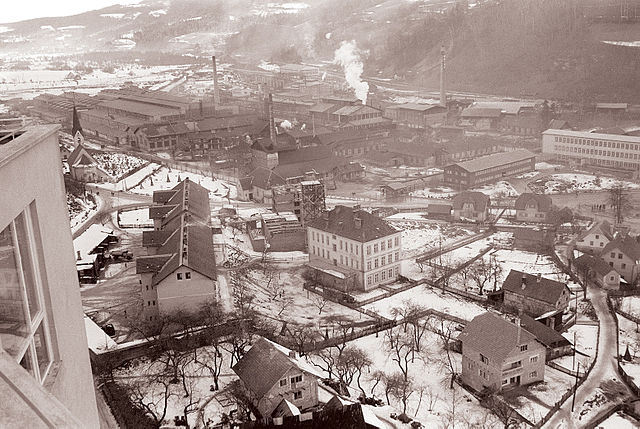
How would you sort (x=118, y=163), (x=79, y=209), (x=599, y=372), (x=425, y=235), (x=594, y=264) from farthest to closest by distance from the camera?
1. (x=118, y=163)
2. (x=79, y=209)
3. (x=425, y=235)
4. (x=594, y=264)
5. (x=599, y=372)

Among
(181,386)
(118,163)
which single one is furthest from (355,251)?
(118,163)

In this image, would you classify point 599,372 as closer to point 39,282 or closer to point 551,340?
point 551,340

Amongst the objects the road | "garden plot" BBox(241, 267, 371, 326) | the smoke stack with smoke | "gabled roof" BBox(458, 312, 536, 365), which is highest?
the smoke stack with smoke

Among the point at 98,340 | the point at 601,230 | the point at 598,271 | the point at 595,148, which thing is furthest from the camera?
the point at 595,148

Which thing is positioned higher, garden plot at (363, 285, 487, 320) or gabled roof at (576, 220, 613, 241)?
gabled roof at (576, 220, 613, 241)

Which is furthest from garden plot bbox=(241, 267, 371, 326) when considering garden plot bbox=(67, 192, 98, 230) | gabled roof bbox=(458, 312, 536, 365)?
garden plot bbox=(67, 192, 98, 230)

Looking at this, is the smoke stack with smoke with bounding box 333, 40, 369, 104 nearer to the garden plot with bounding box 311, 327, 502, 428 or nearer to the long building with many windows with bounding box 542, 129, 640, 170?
the long building with many windows with bounding box 542, 129, 640, 170

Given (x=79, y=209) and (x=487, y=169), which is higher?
(x=79, y=209)
